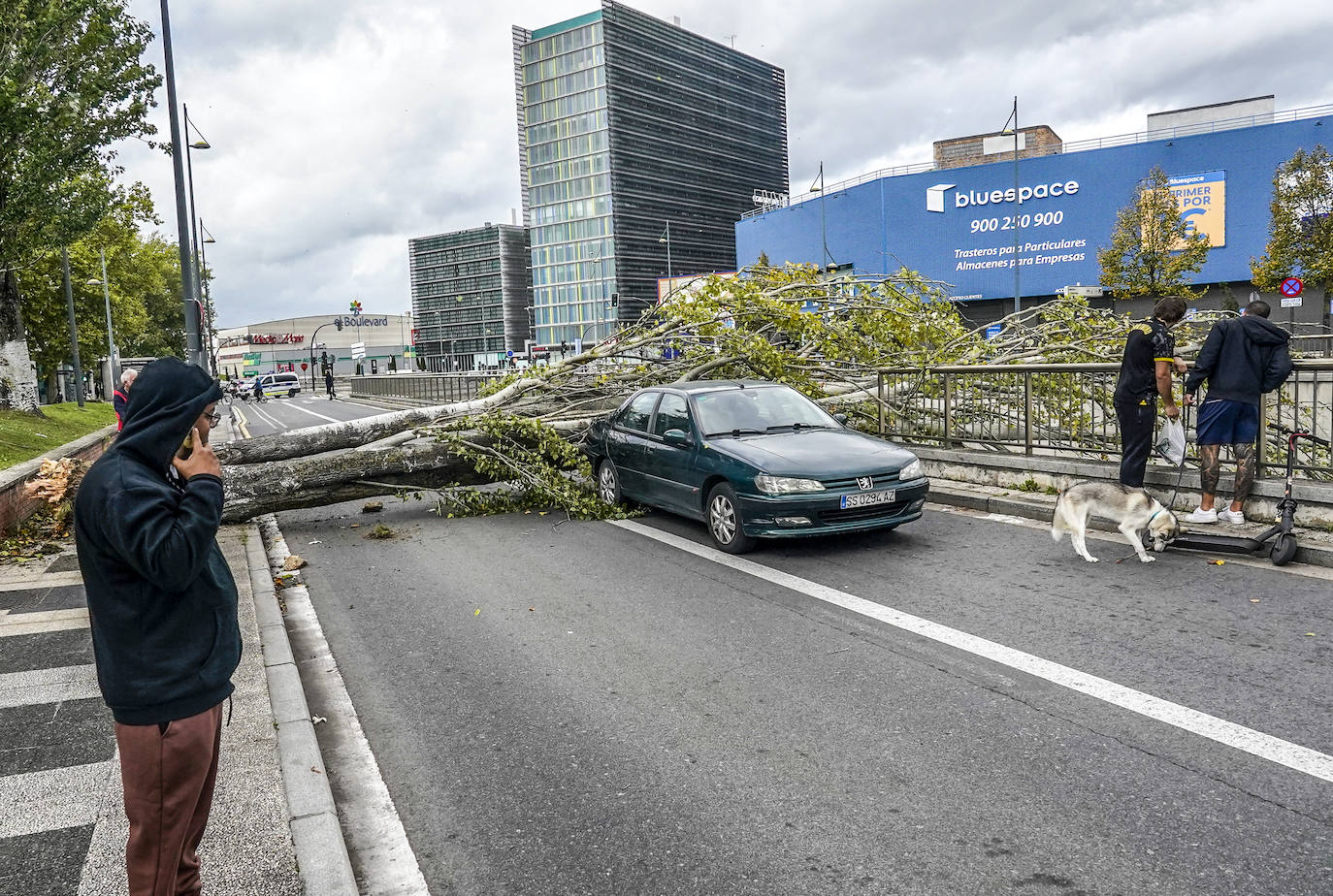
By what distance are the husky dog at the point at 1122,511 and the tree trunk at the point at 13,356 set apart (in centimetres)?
2014

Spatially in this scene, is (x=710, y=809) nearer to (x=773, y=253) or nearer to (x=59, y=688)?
(x=59, y=688)

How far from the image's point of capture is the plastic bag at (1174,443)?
8117 millimetres

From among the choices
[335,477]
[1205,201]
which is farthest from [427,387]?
[1205,201]

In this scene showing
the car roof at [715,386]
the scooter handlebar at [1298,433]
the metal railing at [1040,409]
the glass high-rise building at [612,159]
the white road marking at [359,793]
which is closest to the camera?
the white road marking at [359,793]

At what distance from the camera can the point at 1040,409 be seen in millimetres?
9828

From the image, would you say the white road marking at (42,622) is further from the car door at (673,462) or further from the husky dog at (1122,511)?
the husky dog at (1122,511)

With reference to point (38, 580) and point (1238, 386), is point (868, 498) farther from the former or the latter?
point (38, 580)

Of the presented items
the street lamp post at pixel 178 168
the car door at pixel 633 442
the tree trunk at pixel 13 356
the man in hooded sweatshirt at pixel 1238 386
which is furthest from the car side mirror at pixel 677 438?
the tree trunk at pixel 13 356

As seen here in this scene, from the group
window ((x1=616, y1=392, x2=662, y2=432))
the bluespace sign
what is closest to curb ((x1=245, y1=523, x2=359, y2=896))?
window ((x1=616, y1=392, x2=662, y2=432))

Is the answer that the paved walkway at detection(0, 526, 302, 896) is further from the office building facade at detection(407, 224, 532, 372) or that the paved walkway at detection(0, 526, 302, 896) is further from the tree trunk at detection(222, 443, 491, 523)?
the office building facade at detection(407, 224, 532, 372)

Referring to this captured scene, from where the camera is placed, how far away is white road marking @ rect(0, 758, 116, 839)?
348 cm

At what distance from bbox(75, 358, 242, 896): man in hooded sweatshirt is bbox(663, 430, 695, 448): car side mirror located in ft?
21.0

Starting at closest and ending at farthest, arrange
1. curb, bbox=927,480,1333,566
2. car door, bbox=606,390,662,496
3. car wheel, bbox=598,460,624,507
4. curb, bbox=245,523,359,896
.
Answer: curb, bbox=245,523,359,896 → curb, bbox=927,480,1333,566 → car door, bbox=606,390,662,496 → car wheel, bbox=598,460,624,507

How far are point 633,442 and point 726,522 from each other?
78.0 inches
